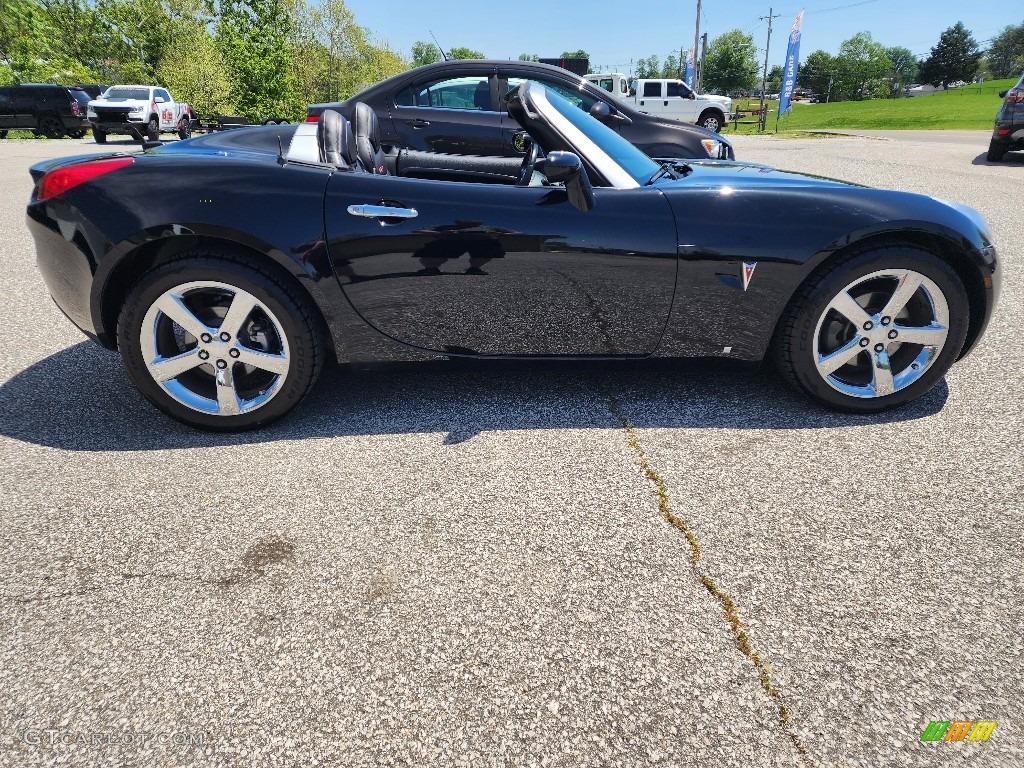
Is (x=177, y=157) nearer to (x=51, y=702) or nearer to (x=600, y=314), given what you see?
(x=600, y=314)

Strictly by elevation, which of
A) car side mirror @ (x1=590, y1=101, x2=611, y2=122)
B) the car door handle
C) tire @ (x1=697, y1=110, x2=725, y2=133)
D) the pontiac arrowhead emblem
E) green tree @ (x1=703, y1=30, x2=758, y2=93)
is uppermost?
green tree @ (x1=703, y1=30, x2=758, y2=93)

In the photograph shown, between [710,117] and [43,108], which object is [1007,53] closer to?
[710,117]

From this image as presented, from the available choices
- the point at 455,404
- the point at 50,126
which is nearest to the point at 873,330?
the point at 455,404

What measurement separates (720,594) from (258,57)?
25.9 metres

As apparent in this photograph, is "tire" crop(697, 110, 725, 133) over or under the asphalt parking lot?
over

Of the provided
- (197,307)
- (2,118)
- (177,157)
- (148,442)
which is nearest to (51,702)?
(148,442)

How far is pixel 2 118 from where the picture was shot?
22.1m

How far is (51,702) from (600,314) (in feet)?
6.43

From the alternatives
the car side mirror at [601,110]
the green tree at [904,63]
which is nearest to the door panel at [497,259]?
the car side mirror at [601,110]

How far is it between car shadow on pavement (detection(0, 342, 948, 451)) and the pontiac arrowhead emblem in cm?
35

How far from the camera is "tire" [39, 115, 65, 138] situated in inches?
857

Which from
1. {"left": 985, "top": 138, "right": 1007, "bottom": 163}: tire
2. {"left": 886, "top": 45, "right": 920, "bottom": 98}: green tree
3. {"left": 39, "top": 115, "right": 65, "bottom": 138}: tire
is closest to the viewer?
{"left": 985, "top": 138, "right": 1007, "bottom": 163}: tire
